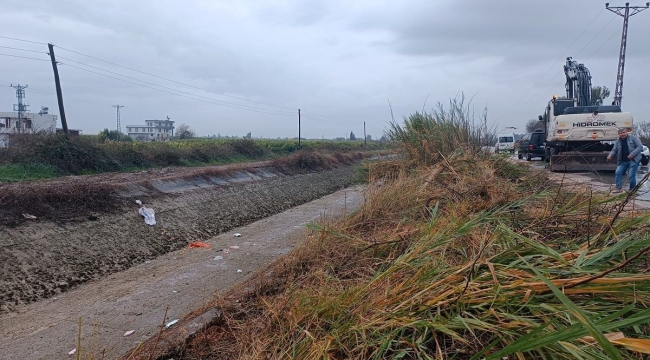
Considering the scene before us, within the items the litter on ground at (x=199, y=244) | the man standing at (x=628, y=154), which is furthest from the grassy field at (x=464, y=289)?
the man standing at (x=628, y=154)

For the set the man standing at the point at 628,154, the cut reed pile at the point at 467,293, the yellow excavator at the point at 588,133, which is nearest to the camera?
the cut reed pile at the point at 467,293

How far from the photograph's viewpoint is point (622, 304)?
5.66 ft

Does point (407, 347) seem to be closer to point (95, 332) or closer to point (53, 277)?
point (95, 332)

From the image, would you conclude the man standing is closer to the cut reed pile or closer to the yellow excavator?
the yellow excavator

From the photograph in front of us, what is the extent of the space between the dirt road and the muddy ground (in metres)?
0.36

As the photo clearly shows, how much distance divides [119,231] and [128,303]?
325 cm

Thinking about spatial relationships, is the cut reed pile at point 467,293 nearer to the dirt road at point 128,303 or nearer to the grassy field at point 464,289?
the grassy field at point 464,289

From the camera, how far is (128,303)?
195 inches

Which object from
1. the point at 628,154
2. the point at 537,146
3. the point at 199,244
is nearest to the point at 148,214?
the point at 199,244

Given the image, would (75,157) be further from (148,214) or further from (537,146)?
(537,146)

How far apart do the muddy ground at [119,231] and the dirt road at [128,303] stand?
359mm

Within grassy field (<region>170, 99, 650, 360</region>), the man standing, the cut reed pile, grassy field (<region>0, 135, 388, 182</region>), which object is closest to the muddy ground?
grassy field (<region>170, 99, 650, 360</region>)

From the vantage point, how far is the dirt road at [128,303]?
157 inches

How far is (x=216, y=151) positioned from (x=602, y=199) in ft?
81.0
